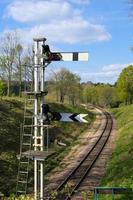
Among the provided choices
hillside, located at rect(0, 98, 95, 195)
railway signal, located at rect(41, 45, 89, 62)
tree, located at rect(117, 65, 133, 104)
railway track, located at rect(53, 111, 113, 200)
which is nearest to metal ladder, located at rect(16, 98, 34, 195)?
hillside, located at rect(0, 98, 95, 195)

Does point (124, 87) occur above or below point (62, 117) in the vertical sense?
above

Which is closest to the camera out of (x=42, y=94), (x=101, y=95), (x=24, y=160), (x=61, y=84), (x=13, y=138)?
(x=42, y=94)

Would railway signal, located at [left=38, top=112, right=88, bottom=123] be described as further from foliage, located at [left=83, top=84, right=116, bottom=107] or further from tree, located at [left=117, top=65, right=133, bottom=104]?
foliage, located at [left=83, top=84, right=116, bottom=107]

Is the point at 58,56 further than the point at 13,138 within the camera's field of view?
No

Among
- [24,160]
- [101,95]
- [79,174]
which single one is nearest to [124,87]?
[101,95]

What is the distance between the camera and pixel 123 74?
83.9m

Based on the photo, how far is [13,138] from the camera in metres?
31.2

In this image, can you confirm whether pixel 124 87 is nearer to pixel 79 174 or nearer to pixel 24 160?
pixel 24 160

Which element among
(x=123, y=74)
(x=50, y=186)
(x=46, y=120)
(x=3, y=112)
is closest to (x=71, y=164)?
(x=50, y=186)

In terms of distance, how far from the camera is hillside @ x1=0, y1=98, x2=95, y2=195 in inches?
880

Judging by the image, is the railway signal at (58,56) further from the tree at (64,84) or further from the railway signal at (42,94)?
the tree at (64,84)

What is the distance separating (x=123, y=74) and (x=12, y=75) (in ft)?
110

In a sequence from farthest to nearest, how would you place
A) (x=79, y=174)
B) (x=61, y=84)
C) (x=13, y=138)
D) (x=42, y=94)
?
(x=61, y=84)
(x=13, y=138)
(x=79, y=174)
(x=42, y=94)

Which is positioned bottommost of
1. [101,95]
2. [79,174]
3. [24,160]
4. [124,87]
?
[79,174]
